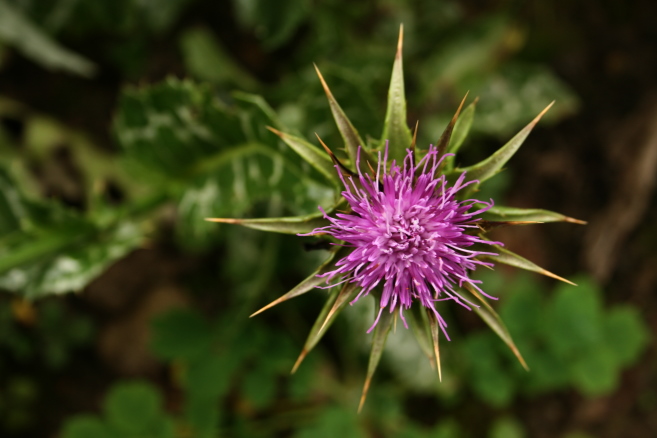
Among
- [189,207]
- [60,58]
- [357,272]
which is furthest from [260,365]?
[60,58]

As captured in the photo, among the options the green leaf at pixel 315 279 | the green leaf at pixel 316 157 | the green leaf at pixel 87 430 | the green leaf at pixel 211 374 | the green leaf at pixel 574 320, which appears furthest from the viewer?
the green leaf at pixel 574 320

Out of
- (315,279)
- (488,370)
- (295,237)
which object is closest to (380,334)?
(315,279)

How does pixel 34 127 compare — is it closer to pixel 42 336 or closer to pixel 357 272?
pixel 42 336

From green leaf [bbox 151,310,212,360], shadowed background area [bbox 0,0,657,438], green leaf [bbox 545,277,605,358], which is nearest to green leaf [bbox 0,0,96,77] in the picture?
shadowed background area [bbox 0,0,657,438]

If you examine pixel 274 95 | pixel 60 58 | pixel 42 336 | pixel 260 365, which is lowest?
pixel 260 365

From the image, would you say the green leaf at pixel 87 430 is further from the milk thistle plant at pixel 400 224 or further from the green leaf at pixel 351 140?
the green leaf at pixel 351 140

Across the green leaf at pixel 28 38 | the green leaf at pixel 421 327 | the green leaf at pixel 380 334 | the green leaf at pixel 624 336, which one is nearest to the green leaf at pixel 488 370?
the green leaf at pixel 624 336

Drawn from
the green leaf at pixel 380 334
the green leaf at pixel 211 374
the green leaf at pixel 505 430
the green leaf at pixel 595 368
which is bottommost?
the green leaf at pixel 505 430
